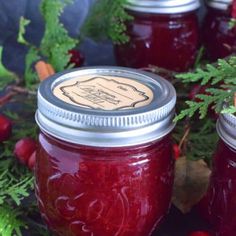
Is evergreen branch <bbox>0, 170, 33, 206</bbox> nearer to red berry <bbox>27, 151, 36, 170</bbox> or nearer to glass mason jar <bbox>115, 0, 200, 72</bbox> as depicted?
red berry <bbox>27, 151, 36, 170</bbox>

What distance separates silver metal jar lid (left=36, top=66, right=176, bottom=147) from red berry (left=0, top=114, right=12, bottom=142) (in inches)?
5.2

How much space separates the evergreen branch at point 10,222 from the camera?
506 mm

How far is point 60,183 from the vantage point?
0.47 m

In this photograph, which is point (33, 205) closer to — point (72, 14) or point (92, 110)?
point (92, 110)

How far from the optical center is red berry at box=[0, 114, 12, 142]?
2.09 ft

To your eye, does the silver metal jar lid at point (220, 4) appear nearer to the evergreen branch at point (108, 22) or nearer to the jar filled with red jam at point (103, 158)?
the evergreen branch at point (108, 22)

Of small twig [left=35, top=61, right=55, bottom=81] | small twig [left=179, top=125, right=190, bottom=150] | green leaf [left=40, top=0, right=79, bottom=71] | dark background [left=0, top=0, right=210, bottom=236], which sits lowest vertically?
dark background [left=0, top=0, right=210, bottom=236]

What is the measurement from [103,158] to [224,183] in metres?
0.10

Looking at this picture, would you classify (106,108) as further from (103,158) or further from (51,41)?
(51,41)

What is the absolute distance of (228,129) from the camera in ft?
1.54

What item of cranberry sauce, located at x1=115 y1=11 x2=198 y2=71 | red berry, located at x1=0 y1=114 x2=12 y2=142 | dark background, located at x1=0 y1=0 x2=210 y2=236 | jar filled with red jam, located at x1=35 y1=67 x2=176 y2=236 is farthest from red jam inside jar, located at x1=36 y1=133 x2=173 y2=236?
dark background, located at x1=0 y1=0 x2=210 y2=236

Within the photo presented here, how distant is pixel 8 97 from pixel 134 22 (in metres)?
0.18

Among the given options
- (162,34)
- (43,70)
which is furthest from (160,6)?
(43,70)

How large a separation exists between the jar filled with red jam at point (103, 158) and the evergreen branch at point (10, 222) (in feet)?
0.10
